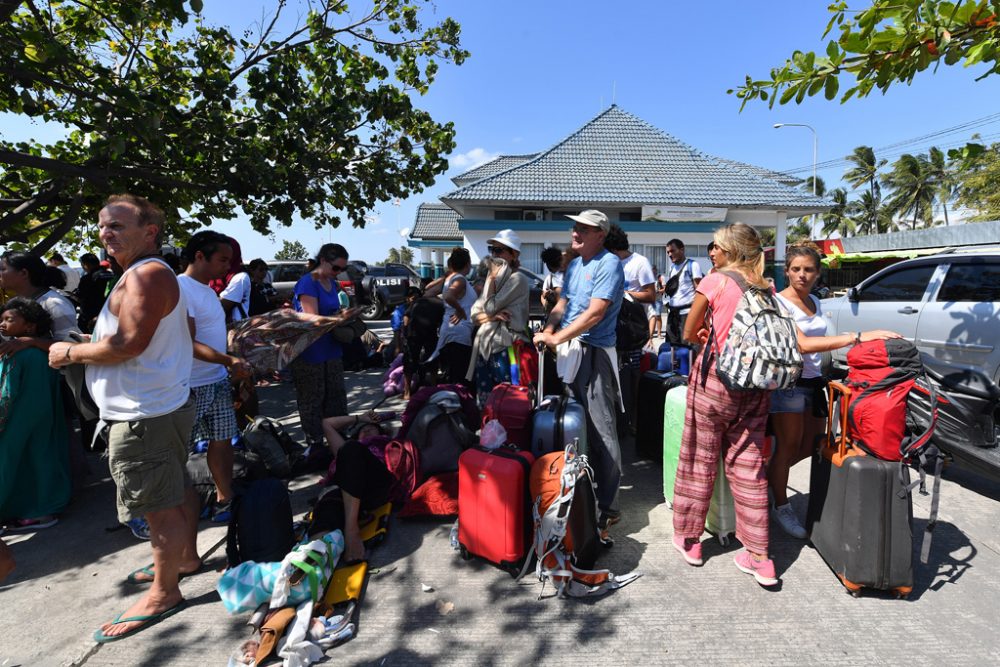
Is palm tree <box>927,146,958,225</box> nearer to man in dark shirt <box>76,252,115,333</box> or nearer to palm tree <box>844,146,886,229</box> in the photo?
palm tree <box>844,146,886,229</box>

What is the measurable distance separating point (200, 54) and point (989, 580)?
28.4 feet

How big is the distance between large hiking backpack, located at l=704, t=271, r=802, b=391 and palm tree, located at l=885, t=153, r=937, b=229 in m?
56.4

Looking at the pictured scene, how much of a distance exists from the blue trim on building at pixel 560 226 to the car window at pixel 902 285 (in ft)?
40.0

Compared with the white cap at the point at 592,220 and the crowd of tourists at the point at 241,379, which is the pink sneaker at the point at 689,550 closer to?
the crowd of tourists at the point at 241,379

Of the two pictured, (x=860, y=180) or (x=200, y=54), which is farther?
(x=860, y=180)

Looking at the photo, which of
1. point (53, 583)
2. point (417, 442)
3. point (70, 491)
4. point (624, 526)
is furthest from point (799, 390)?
point (70, 491)

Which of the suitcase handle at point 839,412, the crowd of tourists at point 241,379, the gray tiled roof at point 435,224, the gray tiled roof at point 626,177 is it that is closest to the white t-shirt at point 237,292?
the crowd of tourists at point 241,379

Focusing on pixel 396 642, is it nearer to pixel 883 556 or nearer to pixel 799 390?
pixel 883 556

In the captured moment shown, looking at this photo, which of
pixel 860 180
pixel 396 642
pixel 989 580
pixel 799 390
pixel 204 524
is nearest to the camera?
pixel 396 642

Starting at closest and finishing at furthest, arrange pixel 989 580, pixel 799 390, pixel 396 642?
pixel 396 642
pixel 989 580
pixel 799 390

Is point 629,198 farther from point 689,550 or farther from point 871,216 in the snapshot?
point 871,216

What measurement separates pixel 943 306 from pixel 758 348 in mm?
4267

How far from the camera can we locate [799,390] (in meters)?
3.04

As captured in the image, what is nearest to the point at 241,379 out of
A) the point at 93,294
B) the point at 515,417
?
the point at 515,417
